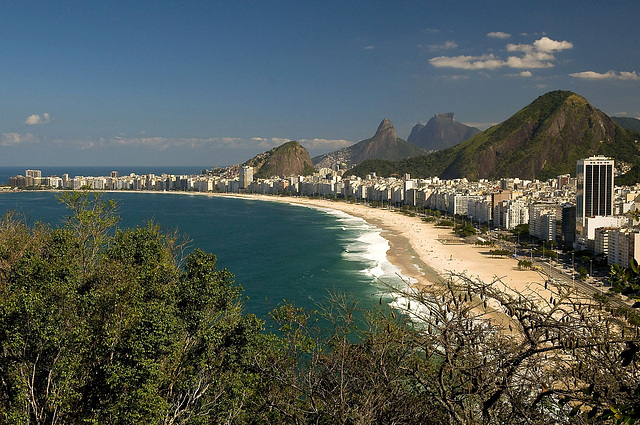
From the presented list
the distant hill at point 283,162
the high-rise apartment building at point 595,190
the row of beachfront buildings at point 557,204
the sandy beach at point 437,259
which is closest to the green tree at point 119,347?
the row of beachfront buildings at point 557,204

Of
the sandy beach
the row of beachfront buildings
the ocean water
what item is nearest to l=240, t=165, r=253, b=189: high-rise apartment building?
the row of beachfront buildings

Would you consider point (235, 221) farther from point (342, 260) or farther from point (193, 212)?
point (342, 260)

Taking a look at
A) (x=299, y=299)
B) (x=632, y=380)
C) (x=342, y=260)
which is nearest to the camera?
(x=632, y=380)

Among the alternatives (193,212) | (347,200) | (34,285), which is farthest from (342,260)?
(347,200)

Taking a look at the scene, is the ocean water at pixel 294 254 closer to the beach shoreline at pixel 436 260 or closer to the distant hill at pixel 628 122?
the beach shoreline at pixel 436 260

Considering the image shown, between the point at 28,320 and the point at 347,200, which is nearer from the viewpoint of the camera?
the point at 28,320

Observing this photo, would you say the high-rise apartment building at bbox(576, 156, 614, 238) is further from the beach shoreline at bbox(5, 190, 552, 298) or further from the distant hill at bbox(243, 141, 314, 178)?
the distant hill at bbox(243, 141, 314, 178)
